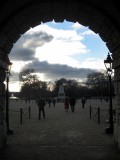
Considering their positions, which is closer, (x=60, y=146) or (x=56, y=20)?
(x=60, y=146)

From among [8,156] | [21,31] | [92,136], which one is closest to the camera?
[8,156]

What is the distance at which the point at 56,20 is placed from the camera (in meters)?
12.5

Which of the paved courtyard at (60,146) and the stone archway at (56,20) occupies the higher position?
the stone archway at (56,20)

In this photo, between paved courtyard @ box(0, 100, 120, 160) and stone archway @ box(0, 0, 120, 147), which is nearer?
paved courtyard @ box(0, 100, 120, 160)

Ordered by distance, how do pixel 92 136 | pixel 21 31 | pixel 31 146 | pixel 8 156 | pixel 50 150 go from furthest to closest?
1. pixel 92 136
2. pixel 21 31
3. pixel 31 146
4. pixel 50 150
5. pixel 8 156

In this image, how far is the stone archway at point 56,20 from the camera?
425 inches

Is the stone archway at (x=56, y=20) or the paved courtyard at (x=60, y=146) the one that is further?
the stone archway at (x=56, y=20)

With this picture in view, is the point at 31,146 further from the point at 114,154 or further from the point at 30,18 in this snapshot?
the point at 30,18

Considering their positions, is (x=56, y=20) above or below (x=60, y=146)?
above

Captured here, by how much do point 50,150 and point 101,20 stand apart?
14.3 ft

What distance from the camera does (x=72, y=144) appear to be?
1177cm

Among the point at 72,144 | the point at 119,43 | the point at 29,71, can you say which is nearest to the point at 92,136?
the point at 72,144

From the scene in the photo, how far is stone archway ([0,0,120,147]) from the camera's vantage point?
10791 millimetres

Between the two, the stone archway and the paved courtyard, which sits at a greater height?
the stone archway
